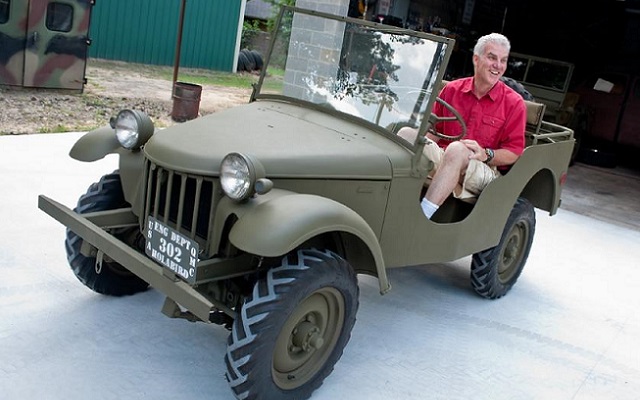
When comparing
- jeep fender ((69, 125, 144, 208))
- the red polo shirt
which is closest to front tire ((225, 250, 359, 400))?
jeep fender ((69, 125, 144, 208))

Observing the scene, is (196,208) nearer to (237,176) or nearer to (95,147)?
(237,176)

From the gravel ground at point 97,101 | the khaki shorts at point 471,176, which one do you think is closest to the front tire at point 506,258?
the khaki shorts at point 471,176

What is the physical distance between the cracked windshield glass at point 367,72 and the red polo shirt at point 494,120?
73 centimetres

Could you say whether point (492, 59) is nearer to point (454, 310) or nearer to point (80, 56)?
point (454, 310)

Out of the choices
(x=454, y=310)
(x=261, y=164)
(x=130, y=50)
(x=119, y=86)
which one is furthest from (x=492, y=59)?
(x=130, y=50)

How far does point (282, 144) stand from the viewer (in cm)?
314

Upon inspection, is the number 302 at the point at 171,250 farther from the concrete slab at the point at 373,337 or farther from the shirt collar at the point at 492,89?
the shirt collar at the point at 492,89

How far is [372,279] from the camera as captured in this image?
467cm

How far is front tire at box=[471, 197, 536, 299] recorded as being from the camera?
4.44m

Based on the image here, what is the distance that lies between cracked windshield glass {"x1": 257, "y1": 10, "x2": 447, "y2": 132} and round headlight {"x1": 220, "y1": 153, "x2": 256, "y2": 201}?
866mm

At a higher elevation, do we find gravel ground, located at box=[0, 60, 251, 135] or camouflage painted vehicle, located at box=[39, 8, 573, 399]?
camouflage painted vehicle, located at box=[39, 8, 573, 399]

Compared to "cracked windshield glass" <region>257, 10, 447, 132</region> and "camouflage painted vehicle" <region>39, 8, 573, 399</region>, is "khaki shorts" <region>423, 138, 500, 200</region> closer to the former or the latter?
"camouflage painted vehicle" <region>39, 8, 573, 399</region>

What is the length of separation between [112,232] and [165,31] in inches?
529

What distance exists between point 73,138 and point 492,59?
187 inches
